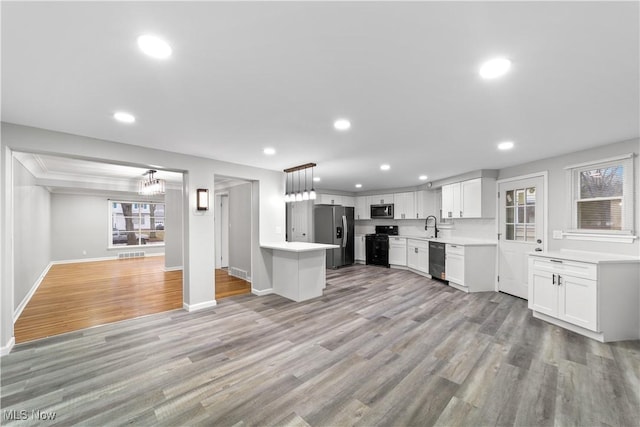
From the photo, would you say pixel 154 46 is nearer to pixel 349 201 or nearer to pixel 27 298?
pixel 27 298

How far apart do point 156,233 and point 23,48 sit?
388 inches

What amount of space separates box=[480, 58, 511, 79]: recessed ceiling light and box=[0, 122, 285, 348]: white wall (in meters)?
3.78

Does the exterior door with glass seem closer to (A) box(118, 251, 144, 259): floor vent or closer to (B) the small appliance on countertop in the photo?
(B) the small appliance on countertop

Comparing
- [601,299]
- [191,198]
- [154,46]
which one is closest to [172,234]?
[191,198]

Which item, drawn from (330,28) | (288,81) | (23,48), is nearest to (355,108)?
(288,81)

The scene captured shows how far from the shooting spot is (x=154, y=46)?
4.81ft

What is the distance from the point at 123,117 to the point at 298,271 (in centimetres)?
309

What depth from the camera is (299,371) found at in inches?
92.8

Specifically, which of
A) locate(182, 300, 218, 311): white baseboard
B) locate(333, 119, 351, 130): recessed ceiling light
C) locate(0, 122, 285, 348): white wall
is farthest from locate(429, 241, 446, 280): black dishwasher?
locate(182, 300, 218, 311): white baseboard

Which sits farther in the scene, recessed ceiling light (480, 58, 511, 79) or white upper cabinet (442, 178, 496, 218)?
white upper cabinet (442, 178, 496, 218)

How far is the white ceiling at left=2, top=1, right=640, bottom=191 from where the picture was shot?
4.12 ft

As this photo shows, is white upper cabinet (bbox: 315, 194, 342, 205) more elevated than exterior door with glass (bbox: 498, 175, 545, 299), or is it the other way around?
white upper cabinet (bbox: 315, 194, 342, 205)

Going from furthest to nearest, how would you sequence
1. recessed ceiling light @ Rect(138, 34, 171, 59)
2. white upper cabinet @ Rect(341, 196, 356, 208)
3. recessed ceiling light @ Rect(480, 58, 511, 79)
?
1. white upper cabinet @ Rect(341, 196, 356, 208)
2. recessed ceiling light @ Rect(480, 58, 511, 79)
3. recessed ceiling light @ Rect(138, 34, 171, 59)

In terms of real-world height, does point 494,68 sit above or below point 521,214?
above
